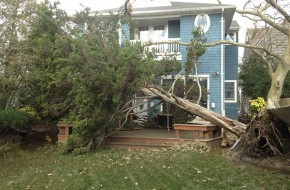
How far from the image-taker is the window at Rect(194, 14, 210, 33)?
55.2 feet

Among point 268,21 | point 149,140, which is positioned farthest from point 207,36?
point 149,140

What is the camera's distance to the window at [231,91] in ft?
57.9

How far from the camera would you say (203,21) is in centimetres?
1692

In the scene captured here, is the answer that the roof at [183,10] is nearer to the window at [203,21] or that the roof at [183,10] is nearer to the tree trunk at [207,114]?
the window at [203,21]

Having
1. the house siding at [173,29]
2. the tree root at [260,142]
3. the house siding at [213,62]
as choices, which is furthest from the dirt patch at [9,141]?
the house siding at [173,29]

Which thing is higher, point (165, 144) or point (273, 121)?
point (273, 121)

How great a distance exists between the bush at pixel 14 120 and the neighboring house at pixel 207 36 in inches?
232

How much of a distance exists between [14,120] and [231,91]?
36.3ft

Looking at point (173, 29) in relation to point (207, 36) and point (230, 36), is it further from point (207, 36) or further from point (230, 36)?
point (230, 36)

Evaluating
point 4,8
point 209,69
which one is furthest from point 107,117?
point 209,69

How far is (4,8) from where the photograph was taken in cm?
1248

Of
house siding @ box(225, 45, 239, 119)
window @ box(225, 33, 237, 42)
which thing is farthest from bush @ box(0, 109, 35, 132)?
window @ box(225, 33, 237, 42)

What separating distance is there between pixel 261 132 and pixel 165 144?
3.30 m

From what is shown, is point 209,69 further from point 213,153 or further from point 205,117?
point 213,153
